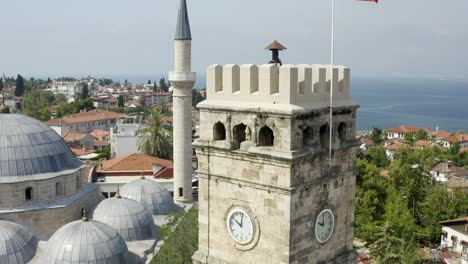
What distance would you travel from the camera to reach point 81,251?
18.8 meters

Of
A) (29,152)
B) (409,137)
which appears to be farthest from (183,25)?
(409,137)

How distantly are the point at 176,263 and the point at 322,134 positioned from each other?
367 inches

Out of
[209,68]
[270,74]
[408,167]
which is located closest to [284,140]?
[270,74]

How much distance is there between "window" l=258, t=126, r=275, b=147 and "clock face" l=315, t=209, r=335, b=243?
2.39 m

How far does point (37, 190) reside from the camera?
22641 millimetres

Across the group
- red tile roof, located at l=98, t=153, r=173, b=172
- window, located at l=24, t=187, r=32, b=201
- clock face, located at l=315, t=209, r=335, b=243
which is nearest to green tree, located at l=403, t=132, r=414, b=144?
red tile roof, located at l=98, t=153, r=173, b=172

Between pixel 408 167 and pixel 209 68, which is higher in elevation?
pixel 209 68

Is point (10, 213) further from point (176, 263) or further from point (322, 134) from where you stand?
point (322, 134)

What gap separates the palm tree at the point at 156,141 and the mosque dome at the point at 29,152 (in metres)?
24.5

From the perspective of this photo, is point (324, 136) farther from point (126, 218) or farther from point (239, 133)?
point (126, 218)

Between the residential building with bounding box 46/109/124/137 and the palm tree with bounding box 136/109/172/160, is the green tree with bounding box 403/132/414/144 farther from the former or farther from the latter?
the residential building with bounding box 46/109/124/137

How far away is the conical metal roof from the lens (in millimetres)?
29125

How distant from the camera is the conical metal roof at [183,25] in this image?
29125mm

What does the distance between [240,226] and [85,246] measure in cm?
875
